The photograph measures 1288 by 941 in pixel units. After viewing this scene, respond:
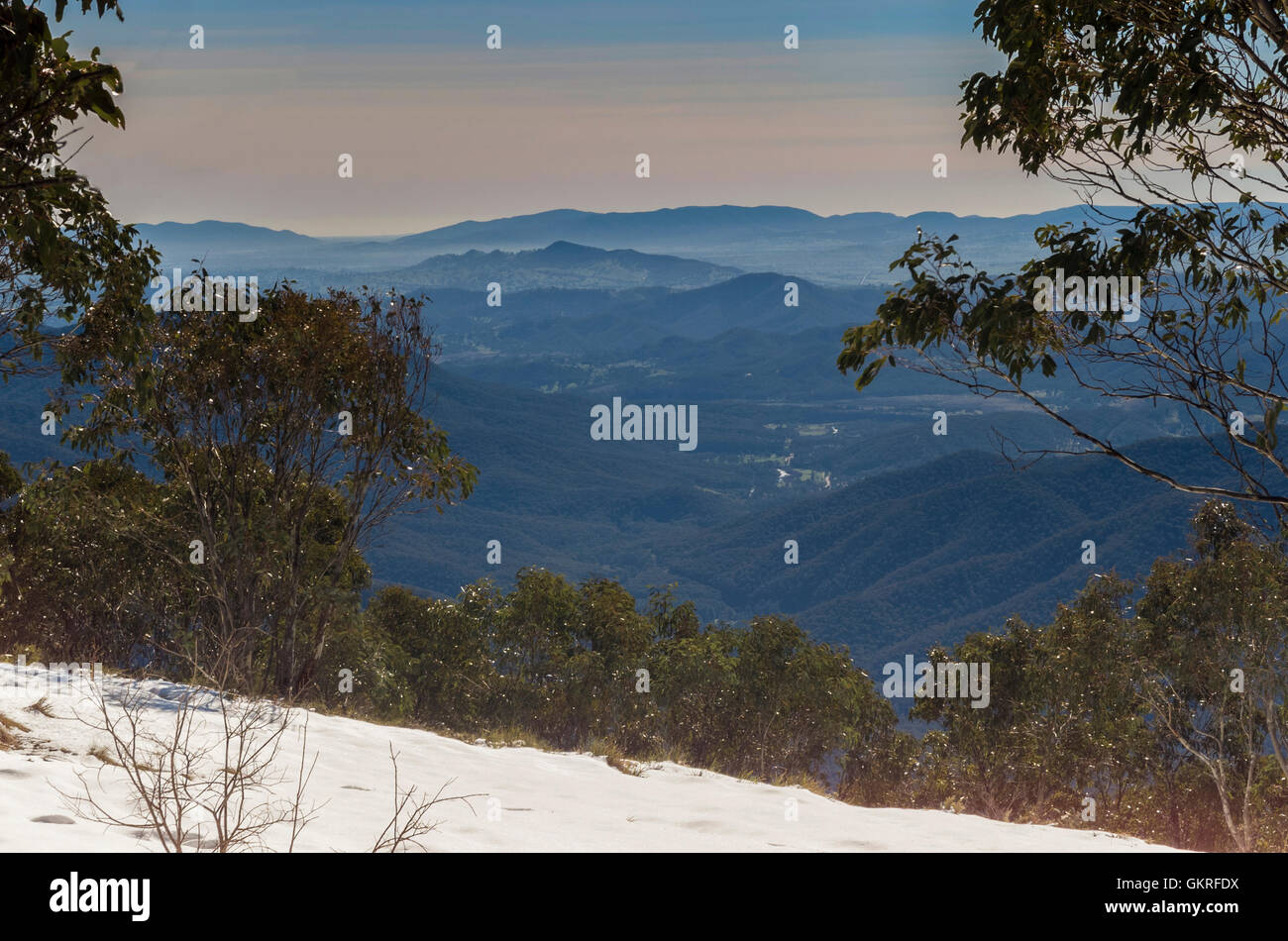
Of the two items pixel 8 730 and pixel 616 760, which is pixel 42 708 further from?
pixel 616 760

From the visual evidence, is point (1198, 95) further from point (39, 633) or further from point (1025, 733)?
point (1025, 733)

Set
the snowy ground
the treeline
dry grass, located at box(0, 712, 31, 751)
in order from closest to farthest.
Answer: the snowy ground → dry grass, located at box(0, 712, 31, 751) → the treeline

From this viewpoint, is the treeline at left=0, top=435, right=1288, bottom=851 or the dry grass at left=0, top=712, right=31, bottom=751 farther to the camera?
the treeline at left=0, top=435, right=1288, bottom=851

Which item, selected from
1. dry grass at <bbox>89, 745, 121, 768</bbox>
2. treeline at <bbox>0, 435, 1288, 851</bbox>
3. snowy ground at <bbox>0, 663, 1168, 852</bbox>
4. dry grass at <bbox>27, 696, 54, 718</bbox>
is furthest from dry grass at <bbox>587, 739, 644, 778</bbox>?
dry grass at <bbox>27, 696, 54, 718</bbox>

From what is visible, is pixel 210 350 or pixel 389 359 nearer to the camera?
pixel 210 350

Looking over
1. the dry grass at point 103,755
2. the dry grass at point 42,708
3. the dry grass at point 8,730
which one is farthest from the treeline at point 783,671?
the dry grass at point 103,755

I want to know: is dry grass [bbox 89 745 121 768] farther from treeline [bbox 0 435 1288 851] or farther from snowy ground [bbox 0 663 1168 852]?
treeline [bbox 0 435 1288 851]

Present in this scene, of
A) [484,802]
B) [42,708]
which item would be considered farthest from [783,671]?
[42,708]
